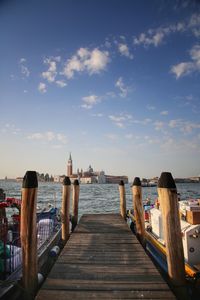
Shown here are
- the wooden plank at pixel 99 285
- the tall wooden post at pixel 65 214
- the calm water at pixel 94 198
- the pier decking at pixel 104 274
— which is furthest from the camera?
the calm water at pixel 94 198

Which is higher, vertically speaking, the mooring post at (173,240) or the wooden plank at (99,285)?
the mooring post at (173,240)

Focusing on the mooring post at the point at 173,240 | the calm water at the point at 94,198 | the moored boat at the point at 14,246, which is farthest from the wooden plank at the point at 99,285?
the calm water at the point at 94,198

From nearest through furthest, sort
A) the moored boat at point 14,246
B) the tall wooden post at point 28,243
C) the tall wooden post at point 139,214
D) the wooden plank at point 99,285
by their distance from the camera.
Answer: the wooden plank at point 99,285
the tall wooden post at point 28,243
the moored boat at point 14,246
the tall wooden post at point 139,214

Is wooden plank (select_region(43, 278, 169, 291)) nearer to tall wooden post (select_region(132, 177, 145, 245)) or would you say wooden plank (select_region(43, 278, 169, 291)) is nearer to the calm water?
tall wooden post (select_region(132, 177, 145, 245))

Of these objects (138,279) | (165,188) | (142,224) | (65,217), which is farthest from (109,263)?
(65,217)

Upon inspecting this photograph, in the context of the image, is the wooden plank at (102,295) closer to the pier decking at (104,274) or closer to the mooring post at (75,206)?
the pier decking at (104,274)

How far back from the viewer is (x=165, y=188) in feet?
12.8

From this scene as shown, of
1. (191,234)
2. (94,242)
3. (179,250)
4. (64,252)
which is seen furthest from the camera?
(94,242)

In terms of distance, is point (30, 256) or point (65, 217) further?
point (65, 217)

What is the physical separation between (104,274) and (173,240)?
4.76ft

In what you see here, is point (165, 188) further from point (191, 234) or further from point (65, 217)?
point (65, 217)

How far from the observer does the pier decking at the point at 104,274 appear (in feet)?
11.2

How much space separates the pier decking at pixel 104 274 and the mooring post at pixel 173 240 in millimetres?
259

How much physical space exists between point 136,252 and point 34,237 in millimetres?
2736
